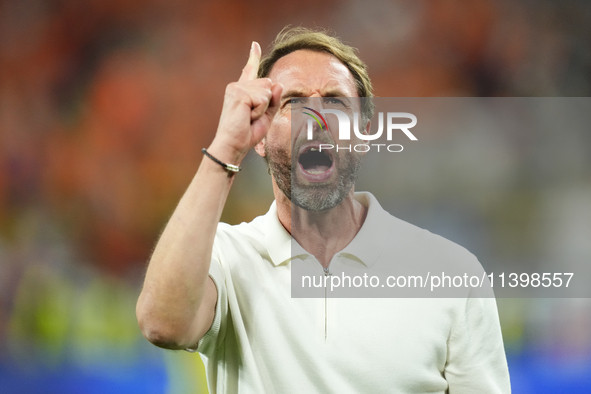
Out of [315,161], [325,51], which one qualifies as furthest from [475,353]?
[325,51]

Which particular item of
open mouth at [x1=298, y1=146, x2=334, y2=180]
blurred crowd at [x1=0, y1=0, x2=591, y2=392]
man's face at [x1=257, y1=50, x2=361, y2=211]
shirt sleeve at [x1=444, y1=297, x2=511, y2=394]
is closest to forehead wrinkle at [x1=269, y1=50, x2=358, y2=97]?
man's face at [x1=257, y1=50, x2=361, y2=211]

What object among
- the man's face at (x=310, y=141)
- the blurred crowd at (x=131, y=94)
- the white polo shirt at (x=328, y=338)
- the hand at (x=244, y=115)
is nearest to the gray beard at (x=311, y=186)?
the man's face at (x=310, y=141)

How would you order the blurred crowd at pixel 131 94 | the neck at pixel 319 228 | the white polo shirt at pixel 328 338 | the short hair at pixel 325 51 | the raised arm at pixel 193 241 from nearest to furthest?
the raised arm at pixel 193 241, the white polo shirt at pixel 328 338, the neck at pixel 319 228, the short hair at pixel 325 51, the blurred crowd at pixel 131 94

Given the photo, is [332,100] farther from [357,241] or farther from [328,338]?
[328,338]

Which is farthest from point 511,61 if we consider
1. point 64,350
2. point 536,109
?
point 64,350

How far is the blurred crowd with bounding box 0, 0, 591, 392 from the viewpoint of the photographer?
188 cm

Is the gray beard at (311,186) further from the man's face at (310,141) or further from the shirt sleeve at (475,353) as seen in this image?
the shirt sleeve at (475,353)

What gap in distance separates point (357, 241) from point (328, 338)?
0.73 ft

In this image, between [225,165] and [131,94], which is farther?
[131,94]

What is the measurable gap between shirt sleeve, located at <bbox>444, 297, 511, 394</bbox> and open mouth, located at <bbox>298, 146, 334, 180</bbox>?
0.42 meters

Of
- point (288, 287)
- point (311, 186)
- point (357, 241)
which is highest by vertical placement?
point (311, 186)

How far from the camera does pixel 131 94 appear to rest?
1.96 meters

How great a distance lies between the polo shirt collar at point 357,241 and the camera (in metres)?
1.00

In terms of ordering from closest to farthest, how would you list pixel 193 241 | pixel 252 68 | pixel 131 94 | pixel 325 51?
pixel 193 241
pixel 252 68
pixel 325 51
pixel 131 94
